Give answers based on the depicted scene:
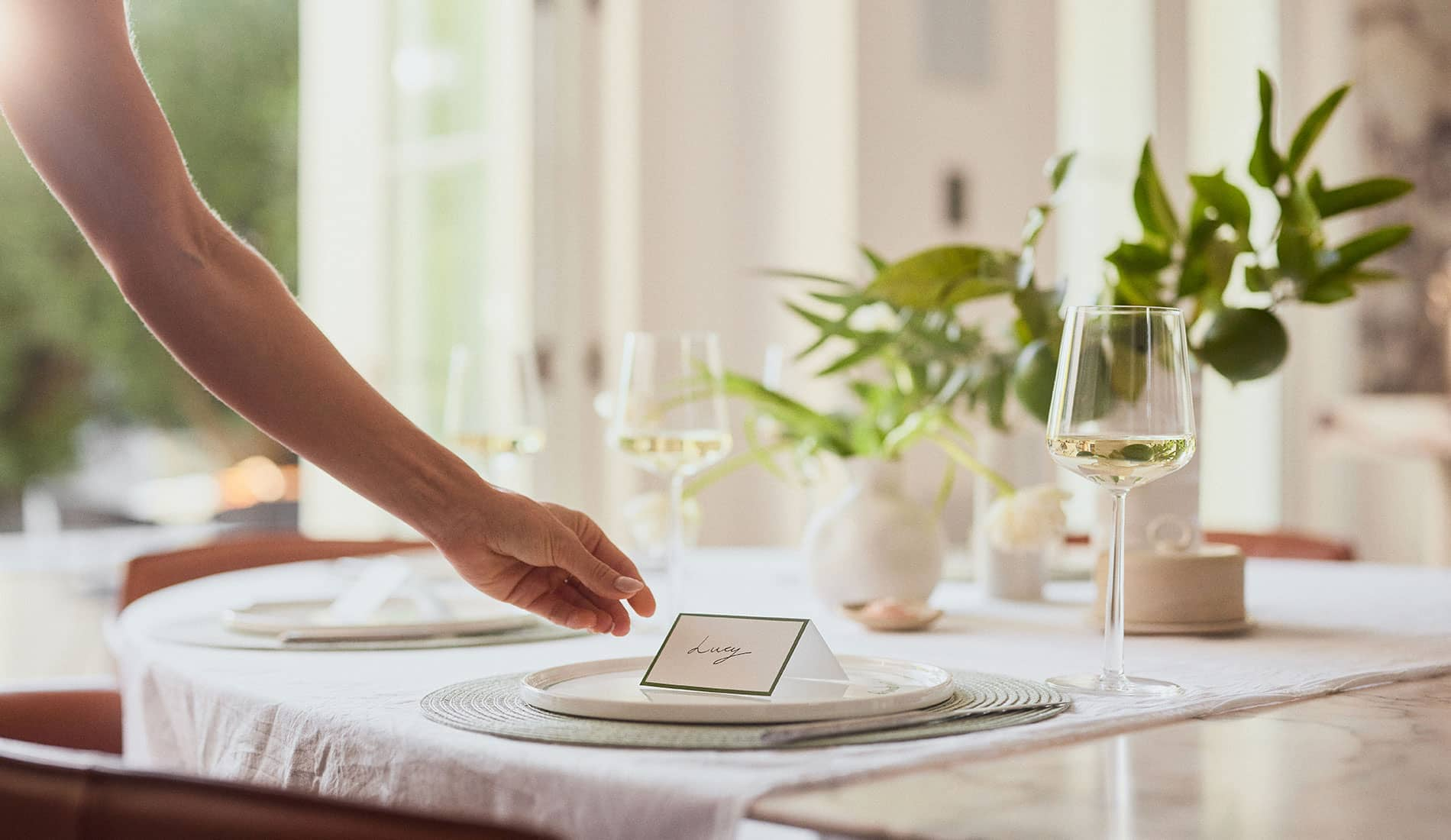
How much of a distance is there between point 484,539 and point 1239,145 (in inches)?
174

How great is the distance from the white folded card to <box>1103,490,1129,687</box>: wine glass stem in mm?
175

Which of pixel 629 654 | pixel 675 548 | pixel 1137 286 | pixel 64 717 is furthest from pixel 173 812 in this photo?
pixel 64 717

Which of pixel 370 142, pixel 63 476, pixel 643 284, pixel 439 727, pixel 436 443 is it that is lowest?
pixel 63 476

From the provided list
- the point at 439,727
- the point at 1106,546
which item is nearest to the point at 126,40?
the point at 439,727

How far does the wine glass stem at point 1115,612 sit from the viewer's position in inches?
35.5

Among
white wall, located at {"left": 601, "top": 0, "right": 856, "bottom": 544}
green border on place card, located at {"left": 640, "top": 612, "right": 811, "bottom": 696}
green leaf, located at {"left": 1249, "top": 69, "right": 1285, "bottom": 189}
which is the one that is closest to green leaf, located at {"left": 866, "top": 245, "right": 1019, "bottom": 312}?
green leaf, located at {"left": 1249, "top": 69, "right": 1285, "bottom": 189}

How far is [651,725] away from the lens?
2.55ft

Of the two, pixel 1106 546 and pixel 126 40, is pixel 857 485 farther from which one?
pixel 126 40

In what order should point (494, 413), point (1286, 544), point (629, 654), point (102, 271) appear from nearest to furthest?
point (629, 654)
point (494, 413)
point (1286, 544)
point (102, 271)

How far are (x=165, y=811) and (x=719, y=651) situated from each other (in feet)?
1.12

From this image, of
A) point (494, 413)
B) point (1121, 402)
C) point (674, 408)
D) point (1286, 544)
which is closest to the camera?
point (1121, 402)

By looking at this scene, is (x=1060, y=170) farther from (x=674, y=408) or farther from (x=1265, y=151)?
(x=674, y=408)

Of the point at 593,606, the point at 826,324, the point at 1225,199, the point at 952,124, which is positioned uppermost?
the point at 952,124

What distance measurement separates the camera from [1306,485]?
5098mm
